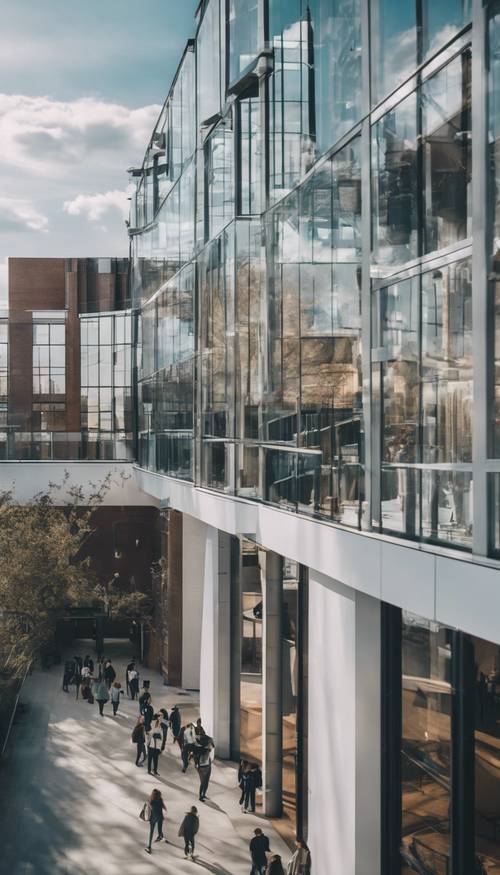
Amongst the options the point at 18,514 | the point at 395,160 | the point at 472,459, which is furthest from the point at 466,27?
the point at 18,514

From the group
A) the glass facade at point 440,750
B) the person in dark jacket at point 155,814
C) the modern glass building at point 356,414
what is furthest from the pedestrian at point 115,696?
the glass facade at point 440,750

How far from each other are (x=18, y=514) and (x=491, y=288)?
25.5 m

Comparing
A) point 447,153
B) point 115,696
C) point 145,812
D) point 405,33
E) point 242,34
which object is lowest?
point 115,696

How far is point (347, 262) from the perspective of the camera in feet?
42.3

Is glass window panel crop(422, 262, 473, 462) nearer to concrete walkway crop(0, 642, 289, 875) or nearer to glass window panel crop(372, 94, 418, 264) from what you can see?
glass window panel crop(372, 94, 418, 264)

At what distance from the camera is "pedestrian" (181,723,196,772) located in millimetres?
22125

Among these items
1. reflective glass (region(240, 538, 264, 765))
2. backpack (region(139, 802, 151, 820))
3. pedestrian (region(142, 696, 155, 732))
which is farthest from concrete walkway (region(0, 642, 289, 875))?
reflective glass (region(240, 538, 264, 765))

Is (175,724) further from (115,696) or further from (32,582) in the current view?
(32,582)

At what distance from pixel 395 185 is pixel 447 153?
1.54 metres

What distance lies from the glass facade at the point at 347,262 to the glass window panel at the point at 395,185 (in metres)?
0.03

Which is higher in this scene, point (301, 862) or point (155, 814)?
point (301, 862)

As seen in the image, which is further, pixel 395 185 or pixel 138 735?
pixel 138 735

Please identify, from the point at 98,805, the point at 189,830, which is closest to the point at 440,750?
the point at 189,830

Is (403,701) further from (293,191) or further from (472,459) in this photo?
(293,191)
